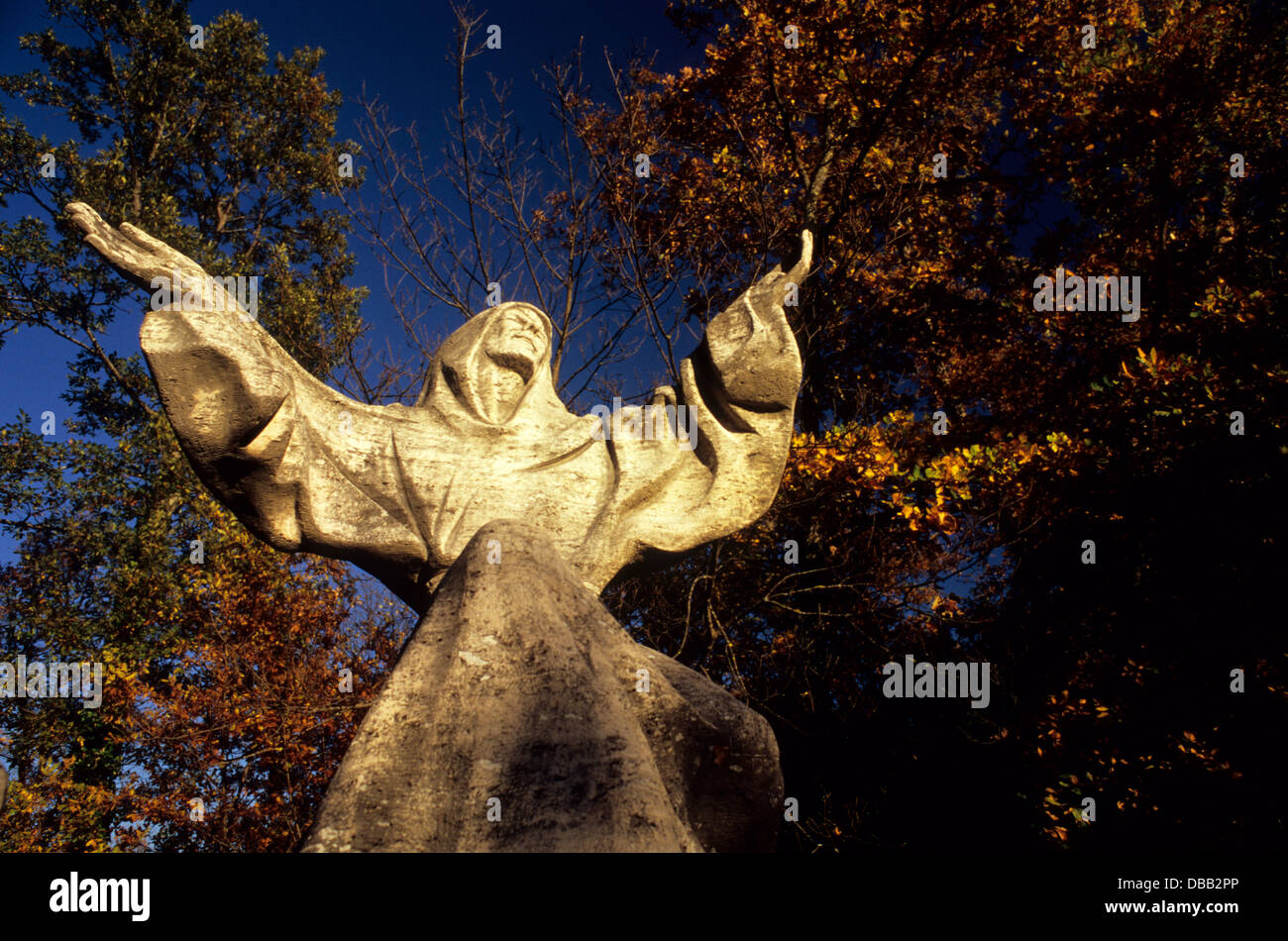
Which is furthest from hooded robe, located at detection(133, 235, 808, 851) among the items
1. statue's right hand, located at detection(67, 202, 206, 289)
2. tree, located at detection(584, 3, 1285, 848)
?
tree, located at detection(584, 3, 1285, 848)

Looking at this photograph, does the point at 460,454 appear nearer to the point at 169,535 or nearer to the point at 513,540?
the point at 513,540

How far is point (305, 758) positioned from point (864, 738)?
5375mm

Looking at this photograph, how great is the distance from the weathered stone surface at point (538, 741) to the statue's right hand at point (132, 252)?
4.60 feet

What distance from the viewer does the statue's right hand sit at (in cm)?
290

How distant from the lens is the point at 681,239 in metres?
8.02

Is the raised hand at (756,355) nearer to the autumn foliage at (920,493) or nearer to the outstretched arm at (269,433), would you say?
the outstretched arm at (269,433)

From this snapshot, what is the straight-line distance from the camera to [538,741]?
2.03 meters

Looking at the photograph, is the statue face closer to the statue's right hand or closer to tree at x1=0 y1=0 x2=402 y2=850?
the statue's right hand

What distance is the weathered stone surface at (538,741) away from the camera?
6.22 feet

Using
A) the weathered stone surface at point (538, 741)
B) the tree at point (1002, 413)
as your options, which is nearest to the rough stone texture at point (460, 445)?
the weathered stone surface at point (538, 741)

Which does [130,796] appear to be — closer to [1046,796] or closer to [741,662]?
[741,662]

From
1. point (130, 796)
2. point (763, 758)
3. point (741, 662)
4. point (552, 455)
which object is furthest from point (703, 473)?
point (130, 796)

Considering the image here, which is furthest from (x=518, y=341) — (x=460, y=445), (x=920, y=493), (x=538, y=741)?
(x=920, y=493)

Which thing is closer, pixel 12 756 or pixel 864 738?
pixel 864 738
